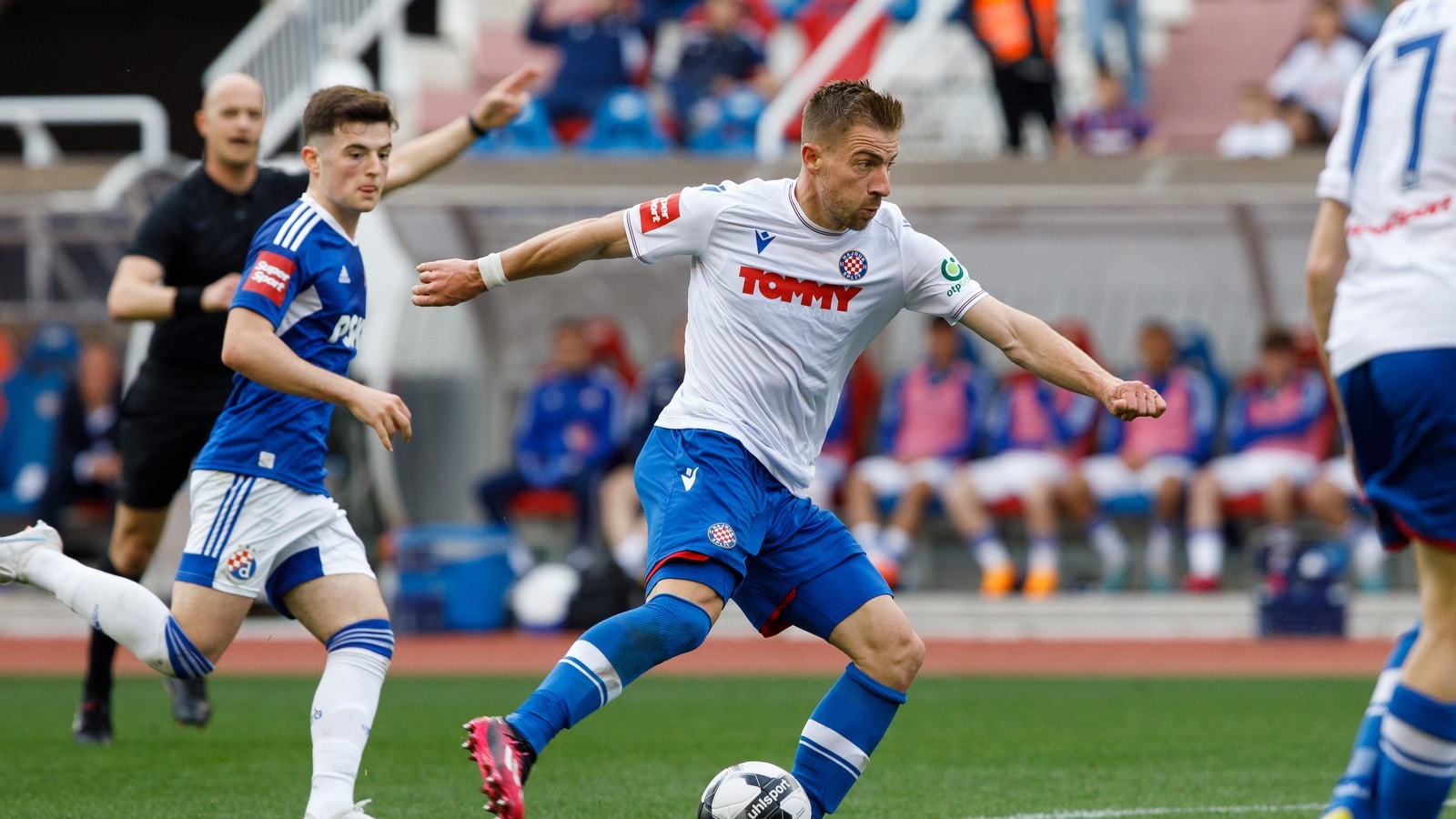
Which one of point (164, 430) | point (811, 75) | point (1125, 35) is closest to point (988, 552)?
point (811, 75)

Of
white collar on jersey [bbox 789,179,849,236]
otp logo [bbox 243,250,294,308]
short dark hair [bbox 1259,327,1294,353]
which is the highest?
white collar on jersey [bbox 789,179,849,236]

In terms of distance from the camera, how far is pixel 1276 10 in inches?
757

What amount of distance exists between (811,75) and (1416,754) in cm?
1136

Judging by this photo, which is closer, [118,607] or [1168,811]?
[118,607]

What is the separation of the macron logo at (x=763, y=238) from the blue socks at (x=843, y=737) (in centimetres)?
125

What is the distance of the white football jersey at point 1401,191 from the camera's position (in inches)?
159

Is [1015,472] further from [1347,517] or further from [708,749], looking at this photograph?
[708,749]

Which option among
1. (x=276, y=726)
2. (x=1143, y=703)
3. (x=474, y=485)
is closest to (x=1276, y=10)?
(x=474, y=485)

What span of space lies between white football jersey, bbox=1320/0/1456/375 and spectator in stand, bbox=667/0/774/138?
38.5ft

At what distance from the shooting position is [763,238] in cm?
521

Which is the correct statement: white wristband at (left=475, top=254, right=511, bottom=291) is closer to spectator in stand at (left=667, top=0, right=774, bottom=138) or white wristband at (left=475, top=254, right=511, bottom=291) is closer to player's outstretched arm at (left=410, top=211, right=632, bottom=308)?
player's outstretched arm at (left=410, top=211, right=632, bottom=308)

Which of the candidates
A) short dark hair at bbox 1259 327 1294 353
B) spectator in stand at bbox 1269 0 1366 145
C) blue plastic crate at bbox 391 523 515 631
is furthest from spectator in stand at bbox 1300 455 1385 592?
blue plastic crate at bbox 391 523 515 631

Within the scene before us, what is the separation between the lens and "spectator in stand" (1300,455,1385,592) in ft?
42.2

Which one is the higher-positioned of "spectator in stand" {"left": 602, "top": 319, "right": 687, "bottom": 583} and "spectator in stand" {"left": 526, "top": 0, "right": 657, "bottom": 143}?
"spectator in stand" {"left": 526, "top": 0, "right": 657, "bottom": 143}
